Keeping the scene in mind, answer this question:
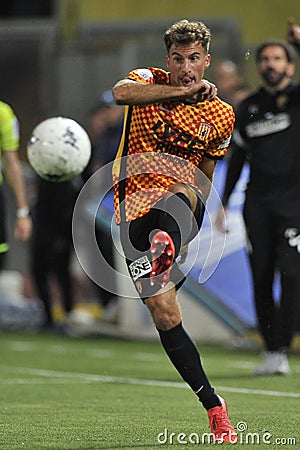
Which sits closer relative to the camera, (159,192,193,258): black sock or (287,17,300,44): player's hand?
(159,192,193,258): black sock

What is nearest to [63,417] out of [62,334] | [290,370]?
[290,370]

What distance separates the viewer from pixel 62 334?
501 inches

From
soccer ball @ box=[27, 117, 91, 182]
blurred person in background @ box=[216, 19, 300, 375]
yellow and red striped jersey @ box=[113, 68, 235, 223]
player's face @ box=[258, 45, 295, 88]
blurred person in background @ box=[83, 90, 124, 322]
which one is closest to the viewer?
yellow and red striped jersey @ box=[113, 68, 235, 223]

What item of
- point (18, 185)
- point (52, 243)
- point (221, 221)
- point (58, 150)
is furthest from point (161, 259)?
point (52, 243)

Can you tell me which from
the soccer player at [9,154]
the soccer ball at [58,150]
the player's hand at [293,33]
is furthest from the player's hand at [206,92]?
the soccer player at [9,154]

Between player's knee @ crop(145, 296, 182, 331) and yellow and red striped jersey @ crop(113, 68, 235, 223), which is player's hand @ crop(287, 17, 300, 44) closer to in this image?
yellow and red striped jersey @ crop(113, 68, 235, 223)

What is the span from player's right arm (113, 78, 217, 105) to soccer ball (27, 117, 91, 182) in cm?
153

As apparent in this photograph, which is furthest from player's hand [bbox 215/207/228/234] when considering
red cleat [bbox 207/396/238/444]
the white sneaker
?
red cleat [bbox 207/396/238/444]

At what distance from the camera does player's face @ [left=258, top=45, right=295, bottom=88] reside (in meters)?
8.59

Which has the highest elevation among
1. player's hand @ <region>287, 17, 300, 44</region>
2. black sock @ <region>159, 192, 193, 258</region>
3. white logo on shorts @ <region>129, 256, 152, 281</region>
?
player's hand @ <region>287, 17, 300, 44</region>

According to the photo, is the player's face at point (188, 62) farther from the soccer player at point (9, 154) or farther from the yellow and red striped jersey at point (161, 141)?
the soccer player at point (9, 154)

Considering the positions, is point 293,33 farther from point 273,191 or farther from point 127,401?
point 127,401

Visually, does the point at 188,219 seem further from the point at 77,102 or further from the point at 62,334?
the point at 77,102

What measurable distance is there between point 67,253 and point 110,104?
1.73 meters
